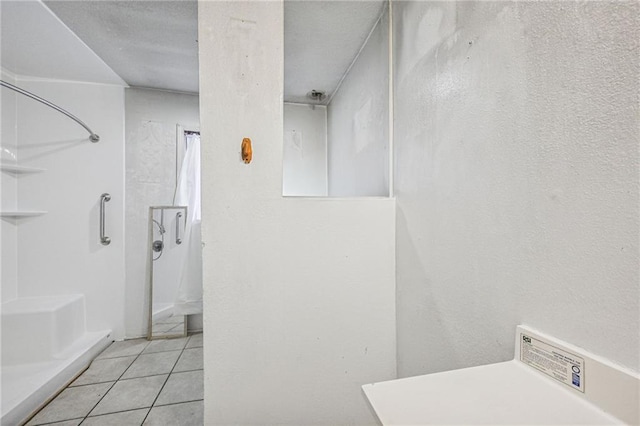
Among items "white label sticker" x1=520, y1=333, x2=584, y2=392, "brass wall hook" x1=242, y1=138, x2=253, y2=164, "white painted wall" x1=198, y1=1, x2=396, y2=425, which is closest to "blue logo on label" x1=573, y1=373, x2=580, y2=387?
"white label sticker" x1=520, y1=333, x2=584, y2=392

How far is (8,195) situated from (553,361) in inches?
132

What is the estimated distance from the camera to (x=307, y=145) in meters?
2.22

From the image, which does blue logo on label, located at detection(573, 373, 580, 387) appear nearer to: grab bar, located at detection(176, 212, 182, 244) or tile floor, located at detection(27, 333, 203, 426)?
tile floor, located at detection(27, 333, 203, 426)

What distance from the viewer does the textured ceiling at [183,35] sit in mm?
1479

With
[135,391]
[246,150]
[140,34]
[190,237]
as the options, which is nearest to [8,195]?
[190,237]

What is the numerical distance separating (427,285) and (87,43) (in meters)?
2.54

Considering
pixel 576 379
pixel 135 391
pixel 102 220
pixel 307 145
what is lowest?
pixel 135 391

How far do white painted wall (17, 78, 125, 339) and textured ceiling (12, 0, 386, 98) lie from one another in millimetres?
475

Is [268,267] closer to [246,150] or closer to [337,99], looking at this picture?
[246,150]

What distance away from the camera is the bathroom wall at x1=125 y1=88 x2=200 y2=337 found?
95.2 inches

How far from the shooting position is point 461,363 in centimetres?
90

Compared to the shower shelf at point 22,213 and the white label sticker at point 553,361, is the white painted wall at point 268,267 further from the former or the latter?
the shower shelf at point 22,213

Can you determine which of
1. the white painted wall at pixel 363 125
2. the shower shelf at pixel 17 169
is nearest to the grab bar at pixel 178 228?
the shower shelf at pixel 17 169

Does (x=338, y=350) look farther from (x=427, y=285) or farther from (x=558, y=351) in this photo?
(x=558, y=351)
